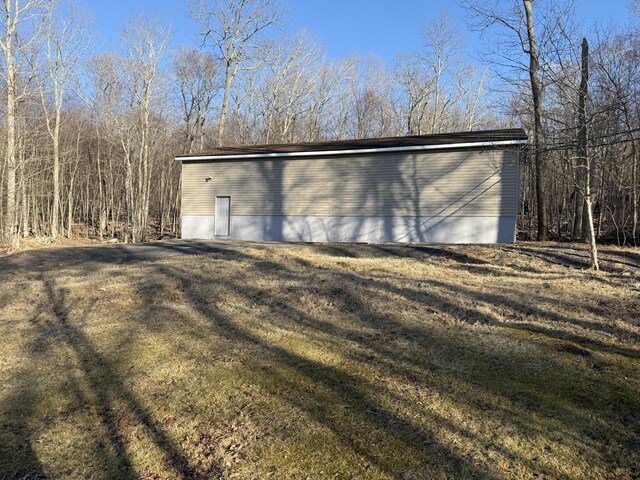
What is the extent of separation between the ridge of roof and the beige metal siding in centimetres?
34

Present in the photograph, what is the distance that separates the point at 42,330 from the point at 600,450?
18.9 feet

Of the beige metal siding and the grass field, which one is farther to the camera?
the beige metal siding

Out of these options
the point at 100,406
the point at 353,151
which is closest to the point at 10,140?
the point at 353,151

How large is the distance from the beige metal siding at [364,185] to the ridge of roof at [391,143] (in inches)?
13.5

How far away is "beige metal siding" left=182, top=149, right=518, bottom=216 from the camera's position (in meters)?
14.4

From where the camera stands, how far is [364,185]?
16062 mm

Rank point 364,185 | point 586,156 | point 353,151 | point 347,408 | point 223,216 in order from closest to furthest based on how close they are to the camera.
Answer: point 347,408, point 586,156, point 353,151, point 364,185, point 223,216

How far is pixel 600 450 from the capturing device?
8.55 feet

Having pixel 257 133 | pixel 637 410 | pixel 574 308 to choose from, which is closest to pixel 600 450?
pixel 637 410

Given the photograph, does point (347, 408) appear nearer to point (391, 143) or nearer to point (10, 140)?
point (391, 143)

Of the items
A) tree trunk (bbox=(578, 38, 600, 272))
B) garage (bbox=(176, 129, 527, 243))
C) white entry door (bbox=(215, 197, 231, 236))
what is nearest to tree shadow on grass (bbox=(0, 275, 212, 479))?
tree trunk (bbox=(578, 38, 600, 272))

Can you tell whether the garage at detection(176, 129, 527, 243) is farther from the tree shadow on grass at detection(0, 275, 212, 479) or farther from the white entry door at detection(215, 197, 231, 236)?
the tree shadow on grass at detection(0, 275, 212, 479)

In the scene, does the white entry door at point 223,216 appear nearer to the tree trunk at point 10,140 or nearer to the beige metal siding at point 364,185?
the beige metal siding at point 364,185

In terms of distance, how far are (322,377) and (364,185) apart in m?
12.8
